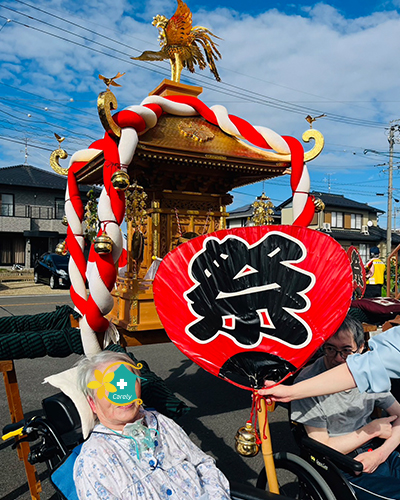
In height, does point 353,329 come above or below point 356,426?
above

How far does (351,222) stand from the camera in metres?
32.4

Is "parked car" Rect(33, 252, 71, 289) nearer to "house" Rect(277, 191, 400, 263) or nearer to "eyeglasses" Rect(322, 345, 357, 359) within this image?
"eyeglasses" Rect(322, 345, 357, 359)

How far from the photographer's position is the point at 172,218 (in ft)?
18.2

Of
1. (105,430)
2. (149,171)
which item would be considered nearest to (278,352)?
(105,430)

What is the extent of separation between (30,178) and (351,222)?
25660 millimetres

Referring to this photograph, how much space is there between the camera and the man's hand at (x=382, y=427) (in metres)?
2.04

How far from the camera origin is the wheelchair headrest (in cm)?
201

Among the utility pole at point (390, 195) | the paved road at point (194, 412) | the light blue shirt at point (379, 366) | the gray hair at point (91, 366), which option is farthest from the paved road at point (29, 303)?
the utility pole at point (390, 195)

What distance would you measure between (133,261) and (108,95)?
2.29 meters

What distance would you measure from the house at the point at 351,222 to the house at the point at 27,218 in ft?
55.9

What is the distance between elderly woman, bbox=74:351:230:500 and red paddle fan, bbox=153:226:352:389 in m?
0.35

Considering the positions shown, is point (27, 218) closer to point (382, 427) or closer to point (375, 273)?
point (375, 273)

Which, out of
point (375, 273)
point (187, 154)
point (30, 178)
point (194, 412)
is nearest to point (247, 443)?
point (194, 412)

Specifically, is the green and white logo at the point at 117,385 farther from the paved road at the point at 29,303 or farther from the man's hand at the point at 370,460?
the paved road at the point at 29,303
